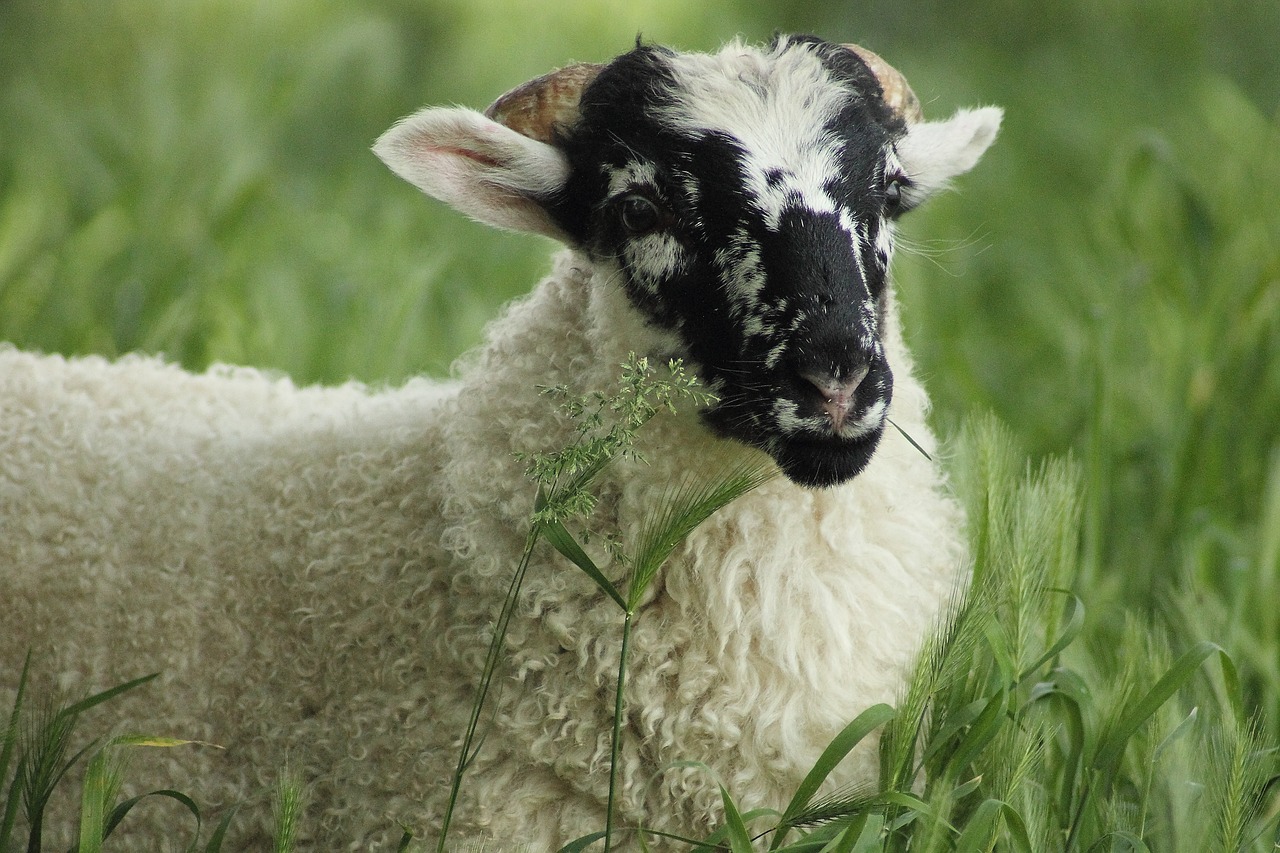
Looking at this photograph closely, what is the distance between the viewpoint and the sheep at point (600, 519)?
7.64 ft

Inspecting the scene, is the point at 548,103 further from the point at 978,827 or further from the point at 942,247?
the point at 942,247

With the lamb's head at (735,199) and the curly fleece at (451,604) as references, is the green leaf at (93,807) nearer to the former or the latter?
the curly fleece at (451,604)

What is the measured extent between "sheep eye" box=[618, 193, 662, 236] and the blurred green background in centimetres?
67

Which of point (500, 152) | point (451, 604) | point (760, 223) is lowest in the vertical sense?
point (451, 604)

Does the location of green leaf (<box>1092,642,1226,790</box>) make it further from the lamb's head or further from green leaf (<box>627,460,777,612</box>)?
green leaf (<box>627,460,777,612</box>)

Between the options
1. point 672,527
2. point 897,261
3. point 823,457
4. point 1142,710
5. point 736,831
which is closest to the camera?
point 672,527

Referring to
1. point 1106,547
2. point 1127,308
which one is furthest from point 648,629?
point 1127,308

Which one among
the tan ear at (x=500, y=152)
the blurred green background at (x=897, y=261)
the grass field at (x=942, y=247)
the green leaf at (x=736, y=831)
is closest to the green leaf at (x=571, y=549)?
the green leaf at (x=736, y=831)

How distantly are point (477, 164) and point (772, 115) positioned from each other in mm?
601

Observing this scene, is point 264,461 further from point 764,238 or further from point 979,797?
point 979,797

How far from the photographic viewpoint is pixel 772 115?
237 cm

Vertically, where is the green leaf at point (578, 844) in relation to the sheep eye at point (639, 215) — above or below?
below

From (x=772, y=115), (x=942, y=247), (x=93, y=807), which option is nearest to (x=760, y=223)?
(x=772, y=115)

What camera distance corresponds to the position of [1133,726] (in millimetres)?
2342
